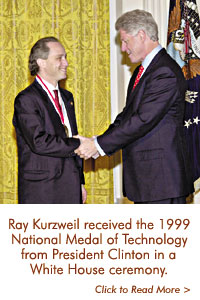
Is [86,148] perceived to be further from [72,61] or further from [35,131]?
[72,61]

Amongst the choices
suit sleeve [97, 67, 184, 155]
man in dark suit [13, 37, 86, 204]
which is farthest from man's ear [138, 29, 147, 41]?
man in dark suit [13, 37, 86, 204]

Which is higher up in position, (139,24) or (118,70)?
(139,24)

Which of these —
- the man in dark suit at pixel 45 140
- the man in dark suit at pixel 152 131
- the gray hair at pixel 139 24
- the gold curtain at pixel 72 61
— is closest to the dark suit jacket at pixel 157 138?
the man in dark suit at pixel 152 131

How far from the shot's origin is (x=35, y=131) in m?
3.31

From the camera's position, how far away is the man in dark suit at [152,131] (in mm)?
3311

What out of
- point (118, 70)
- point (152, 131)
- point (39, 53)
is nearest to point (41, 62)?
point (39, 53)

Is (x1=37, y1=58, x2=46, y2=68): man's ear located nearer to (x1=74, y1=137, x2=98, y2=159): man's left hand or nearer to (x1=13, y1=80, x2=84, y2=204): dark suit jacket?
(x1=13, y1=80, x2=84, y2=204): dark suit jacket

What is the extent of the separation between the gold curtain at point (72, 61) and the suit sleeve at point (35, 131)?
2.44 meters

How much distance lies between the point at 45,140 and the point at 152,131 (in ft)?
2.54

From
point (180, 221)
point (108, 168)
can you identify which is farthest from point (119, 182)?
point (180, 221)

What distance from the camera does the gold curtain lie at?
5.76 metres

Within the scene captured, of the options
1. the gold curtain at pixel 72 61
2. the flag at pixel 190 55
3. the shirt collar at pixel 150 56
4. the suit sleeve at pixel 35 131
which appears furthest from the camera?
the gold curtain at pixel 72 61

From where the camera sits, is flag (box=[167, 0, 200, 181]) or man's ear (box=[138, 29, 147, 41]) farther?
flag (box=[167, 0, 200, 181])

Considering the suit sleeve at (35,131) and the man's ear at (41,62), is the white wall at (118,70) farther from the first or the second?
the suit sleeve at (35,131)
